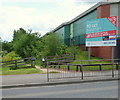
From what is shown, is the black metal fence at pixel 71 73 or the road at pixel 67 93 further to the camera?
the black metal fence at pixel 71 73

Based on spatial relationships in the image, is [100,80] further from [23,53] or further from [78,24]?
[78,24]

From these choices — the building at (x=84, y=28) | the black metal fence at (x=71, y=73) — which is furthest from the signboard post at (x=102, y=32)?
the black metal fence at (x=71, y=73)

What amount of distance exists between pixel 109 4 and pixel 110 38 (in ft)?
39.4

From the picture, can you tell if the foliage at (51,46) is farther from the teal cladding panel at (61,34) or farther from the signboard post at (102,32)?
the signboard post at (102,32)

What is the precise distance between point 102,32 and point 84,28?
1901cm

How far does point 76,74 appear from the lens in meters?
12.6

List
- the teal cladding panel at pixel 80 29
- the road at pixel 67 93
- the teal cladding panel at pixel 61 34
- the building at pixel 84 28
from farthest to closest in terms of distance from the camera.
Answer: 1. the teal cladding panel at pixel 80 29
2. the teal cladding panel at pixel 61 34
3. the building at pixel 84 28
4. the road at pixel 67 93

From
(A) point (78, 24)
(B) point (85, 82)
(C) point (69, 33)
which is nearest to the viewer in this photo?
(B) point (85, 82)

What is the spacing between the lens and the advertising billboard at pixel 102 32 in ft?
53.8

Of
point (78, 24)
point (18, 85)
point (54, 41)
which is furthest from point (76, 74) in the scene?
point (78, 24)

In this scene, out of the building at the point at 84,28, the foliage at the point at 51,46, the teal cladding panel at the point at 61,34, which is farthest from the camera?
the teal cladding panel at the point at 61,34

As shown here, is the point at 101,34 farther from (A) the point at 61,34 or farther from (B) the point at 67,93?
(A) the point at 61,34

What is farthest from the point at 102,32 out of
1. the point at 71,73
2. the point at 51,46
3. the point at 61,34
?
the point at 61,34

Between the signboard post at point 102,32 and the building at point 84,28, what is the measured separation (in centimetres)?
127
